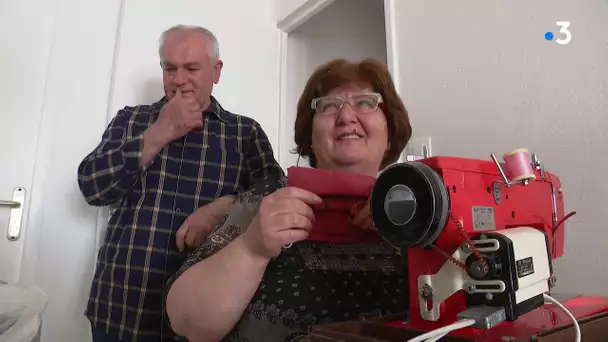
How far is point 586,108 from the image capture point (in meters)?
0.94

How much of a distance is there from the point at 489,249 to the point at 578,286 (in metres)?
0.62

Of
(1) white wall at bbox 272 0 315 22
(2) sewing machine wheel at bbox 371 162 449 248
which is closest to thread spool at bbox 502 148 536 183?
(2) sewing machine wheel at bbox 371 162 449 248

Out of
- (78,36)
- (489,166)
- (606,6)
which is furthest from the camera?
(78,36)

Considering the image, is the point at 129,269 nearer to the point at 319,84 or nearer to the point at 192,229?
the point at 192,229

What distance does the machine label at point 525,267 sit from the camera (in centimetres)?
47

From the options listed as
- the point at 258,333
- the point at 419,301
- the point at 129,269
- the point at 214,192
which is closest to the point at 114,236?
the point at 129,269

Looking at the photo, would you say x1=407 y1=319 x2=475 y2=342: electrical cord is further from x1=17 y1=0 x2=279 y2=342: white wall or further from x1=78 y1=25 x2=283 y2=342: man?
x1=17 y1=0 x2=279 y2=342: white wall

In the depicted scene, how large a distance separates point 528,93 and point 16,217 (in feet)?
5.09

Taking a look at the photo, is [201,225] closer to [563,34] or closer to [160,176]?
[160,176]

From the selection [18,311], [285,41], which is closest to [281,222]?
[18,311]

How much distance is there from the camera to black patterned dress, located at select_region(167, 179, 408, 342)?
702mm

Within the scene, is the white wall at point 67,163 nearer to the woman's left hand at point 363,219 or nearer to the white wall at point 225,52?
the white wall at point 225,52

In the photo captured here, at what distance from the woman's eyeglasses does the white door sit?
43.8 inches

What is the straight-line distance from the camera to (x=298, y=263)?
0.75 m
